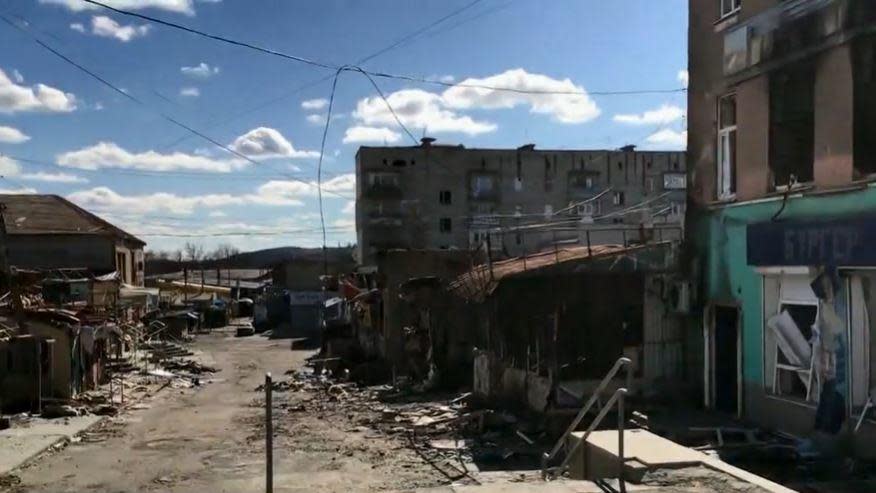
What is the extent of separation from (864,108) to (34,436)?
1581cm

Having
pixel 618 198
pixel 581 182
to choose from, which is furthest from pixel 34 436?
pixel 618 198

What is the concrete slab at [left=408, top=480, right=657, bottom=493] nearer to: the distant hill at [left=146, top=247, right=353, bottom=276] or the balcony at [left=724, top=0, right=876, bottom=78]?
the balcony at [left=724, top=0, right=876, bottom=78]

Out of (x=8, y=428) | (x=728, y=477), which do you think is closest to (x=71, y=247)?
(x=8, y=428)

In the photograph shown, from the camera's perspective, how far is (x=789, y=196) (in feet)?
39.9

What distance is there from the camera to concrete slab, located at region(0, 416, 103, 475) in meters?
13.5

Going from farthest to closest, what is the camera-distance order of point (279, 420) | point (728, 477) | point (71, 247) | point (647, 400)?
point (71, 247) → point (279, 420) → point (647, 400) → point (728, 477)

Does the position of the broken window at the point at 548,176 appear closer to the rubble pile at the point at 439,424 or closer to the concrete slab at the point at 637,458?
the rubble pile at the point at 439,424

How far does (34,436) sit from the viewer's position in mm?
15648

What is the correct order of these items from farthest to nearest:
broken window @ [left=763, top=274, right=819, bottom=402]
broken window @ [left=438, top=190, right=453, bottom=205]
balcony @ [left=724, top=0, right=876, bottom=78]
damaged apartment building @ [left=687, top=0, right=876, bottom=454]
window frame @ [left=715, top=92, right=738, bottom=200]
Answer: broken window @ [left=438, top=190, right=453, bottom=205] < window frame @ [left=715, top=92, right=738, bottom=200] < broken window @ [left=763, top=274, right=819, bottom=402] < balcony @ [left=724, top=0, right=876, bottom=78] < damaged apartment building @ [left=687, top=0, right=876, bottom=454]

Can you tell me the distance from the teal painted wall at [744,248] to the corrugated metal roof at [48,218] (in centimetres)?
3651

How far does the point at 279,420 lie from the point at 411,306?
787 cm

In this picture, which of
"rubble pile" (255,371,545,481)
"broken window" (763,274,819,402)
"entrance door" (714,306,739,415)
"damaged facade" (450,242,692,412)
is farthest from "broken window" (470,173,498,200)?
"broken window" (763,274,819,402)

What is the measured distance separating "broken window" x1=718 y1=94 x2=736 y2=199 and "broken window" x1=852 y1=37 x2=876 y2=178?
10.4 feet

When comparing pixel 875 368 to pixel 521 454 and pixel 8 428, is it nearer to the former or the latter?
pixel 521 454
